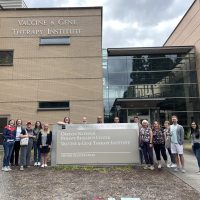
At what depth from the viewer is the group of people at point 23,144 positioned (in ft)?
33.5

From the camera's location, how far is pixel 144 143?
10336mm

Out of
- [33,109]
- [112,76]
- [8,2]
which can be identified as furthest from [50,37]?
[8,2]

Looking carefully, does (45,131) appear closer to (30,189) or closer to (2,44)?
(30,189)

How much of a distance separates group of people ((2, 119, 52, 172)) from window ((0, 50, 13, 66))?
11.1m

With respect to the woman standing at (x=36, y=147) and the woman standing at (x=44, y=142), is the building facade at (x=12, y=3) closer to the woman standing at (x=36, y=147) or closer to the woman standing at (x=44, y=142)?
the woman standing at (x=36, y=147)

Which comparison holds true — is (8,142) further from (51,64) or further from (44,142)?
(51,64)

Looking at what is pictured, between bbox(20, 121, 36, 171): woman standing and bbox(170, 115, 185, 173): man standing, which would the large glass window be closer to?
bbox(20, 121, 36, 171): woman standing

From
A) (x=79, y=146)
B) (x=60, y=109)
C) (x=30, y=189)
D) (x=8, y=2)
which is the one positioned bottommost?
(x=30, y=189)

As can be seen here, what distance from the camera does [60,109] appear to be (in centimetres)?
1977

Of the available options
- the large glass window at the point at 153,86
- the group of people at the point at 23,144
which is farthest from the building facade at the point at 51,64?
the group of people at the point at 23,144

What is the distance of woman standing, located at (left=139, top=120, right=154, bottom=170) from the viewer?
33.5 ft

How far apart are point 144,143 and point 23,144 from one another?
4.23 meters

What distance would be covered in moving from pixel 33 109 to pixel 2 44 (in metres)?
5.30

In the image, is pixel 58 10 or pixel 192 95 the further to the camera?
pixel 192 95
